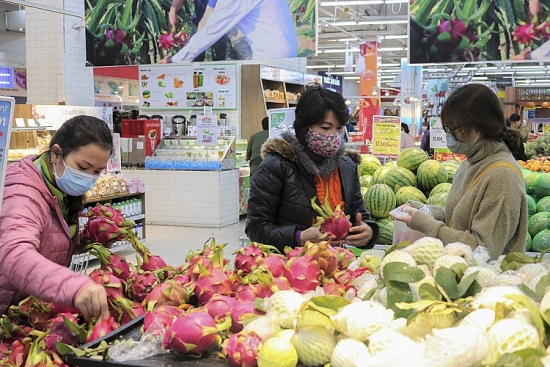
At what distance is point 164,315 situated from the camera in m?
1.67

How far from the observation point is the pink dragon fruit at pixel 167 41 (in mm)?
7215

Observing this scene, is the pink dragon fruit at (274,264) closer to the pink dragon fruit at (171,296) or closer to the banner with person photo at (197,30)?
the pink dragon fruit at (171,296)

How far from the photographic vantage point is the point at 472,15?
Answer: 18.4 feet

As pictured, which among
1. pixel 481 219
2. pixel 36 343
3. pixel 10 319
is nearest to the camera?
pixel 36 343

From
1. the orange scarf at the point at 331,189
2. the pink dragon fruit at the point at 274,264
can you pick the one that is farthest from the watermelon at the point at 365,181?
the pink dragon fruit at the point at 274,264

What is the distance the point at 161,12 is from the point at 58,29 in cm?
377

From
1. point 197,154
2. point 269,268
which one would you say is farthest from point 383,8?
point 269,268

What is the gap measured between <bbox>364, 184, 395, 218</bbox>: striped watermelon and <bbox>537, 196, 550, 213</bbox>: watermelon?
1.33 metres

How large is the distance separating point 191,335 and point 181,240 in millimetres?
7525

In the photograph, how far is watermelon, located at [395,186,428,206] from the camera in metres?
4.80

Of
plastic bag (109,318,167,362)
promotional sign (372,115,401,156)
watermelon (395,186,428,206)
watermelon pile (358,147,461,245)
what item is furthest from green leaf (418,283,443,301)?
promotional sign (372,115,401,156)

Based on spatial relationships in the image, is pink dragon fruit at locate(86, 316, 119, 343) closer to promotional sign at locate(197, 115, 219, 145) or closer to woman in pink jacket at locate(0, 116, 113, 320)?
woman in pink jacket at locate(0, 116, 113, 320)

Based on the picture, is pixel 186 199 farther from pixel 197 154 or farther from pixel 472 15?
pixel 472 15

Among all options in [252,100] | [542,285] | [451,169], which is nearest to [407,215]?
[542,285]
